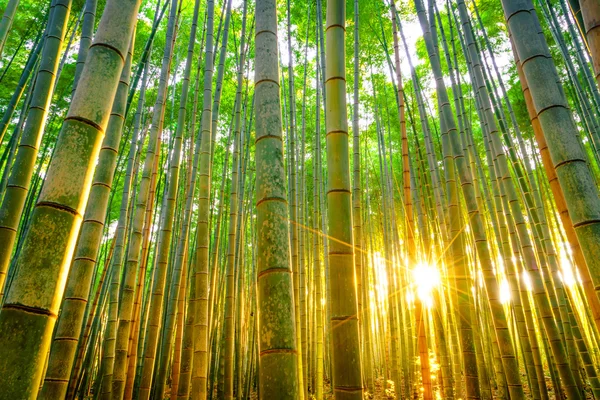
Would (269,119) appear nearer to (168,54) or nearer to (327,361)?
(168,54)

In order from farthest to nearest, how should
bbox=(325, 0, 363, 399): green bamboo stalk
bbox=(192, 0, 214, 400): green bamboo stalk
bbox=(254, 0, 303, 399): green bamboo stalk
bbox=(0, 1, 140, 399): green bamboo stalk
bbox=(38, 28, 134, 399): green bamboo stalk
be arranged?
1. bbox=(192, 0, 214, 400): green bamboo stalk
2. bbox=(38, 28, 134, 399): green bamboo stalk
3. bbox=(325, 0, 363, 399): green bamboo stalk
4. bbox=(254, 0, 303, 399): green bamboo stalk
5. bbox=(0, 1, 140, 399): green bamboo stalk

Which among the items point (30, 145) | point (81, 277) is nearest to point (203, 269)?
point (81, 277)

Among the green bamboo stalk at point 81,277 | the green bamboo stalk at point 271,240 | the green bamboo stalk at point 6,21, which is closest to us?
the green bamboo stalk at point 271,240

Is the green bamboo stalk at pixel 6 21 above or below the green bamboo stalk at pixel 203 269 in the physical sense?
above

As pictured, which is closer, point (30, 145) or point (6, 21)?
point (30, 145)

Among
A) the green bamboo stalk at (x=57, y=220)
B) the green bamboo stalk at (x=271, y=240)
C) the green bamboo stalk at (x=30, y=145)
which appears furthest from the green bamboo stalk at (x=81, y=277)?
the green bamboo stalk at (x=271, y=240)

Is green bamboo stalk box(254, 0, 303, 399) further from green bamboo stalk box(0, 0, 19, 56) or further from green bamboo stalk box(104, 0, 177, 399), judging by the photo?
Result: green bamboo stalk box(0, 0, 19, 56)

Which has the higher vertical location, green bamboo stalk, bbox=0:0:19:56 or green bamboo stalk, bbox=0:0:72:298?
green bamboo stalk, bbox=0:0:19:56

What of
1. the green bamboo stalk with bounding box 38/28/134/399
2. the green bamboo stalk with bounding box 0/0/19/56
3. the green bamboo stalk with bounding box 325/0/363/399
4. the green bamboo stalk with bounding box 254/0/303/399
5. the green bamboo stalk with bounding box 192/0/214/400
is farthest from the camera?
the green bamboo stalk with bounding box 0/0/19/56

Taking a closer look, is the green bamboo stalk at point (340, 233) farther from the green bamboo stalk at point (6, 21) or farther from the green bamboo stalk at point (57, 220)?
the green bamboo stalk at point (6, 21)

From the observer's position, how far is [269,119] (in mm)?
1146

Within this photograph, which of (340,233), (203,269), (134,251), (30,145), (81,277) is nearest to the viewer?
(340,233)

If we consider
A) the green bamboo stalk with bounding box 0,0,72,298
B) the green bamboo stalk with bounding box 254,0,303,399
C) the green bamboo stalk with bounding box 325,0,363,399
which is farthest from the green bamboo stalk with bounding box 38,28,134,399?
the green bamboo stalk with bounding box 325,0,363,399

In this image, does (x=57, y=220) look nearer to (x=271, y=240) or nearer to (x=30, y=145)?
(x=271, y=240)
